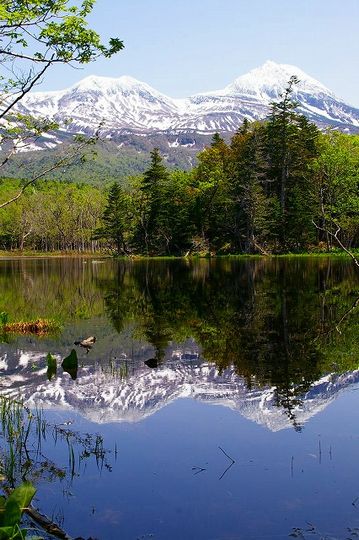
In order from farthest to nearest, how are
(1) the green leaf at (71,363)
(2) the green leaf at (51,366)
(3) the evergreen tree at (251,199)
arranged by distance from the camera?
(3) the evergreen tree at (251,199) → (1) the green leaf at (71,363) → (2) the green leaf at (51,366)

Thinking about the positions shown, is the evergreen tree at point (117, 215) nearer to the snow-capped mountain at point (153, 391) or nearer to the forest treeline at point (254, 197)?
the forest treeline at point (254, 197)

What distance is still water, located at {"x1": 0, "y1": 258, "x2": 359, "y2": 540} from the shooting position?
A: 30.2ft

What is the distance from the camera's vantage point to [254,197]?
93750mm

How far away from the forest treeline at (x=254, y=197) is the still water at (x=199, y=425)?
56602 millimetres

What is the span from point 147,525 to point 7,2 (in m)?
11.5

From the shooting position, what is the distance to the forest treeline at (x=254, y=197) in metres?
90.8

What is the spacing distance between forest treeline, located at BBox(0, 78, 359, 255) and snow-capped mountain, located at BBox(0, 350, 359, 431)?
62858mm

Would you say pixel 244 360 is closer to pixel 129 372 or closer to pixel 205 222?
pixel 129 372

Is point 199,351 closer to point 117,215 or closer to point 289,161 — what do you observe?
point 289,161

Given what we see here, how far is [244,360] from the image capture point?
20.4 m

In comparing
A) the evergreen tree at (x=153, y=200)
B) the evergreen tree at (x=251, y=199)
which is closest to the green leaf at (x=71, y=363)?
the evergreen tree at (x=251, y=199)

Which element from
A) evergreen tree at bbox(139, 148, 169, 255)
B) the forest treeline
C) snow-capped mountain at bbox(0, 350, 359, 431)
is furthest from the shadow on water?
evergreen tree at bbox(139, 148, 169, 255)

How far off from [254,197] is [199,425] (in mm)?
82320

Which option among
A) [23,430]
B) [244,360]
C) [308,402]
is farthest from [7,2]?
[244,360]
